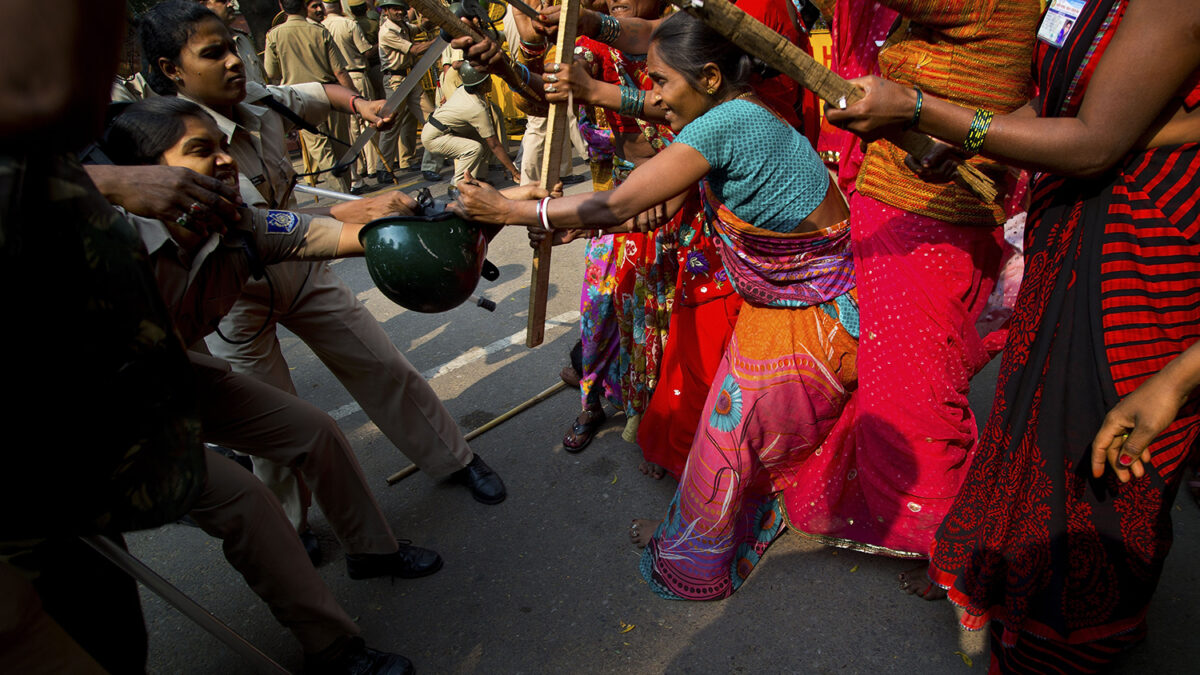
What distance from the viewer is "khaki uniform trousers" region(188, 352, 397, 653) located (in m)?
1.88

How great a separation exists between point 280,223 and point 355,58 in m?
7.62

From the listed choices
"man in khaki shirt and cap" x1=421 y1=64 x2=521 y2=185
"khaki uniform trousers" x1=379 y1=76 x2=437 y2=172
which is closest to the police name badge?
"man in khaki shirt and cap" x1=421 y1=64 x2=521 y2=185

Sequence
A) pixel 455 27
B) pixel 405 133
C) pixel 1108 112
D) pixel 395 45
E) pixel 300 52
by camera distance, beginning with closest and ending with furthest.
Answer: pixel 1108 112
pixel 455 27
pixel 300 52
pixel 395 45
pixel 405 133

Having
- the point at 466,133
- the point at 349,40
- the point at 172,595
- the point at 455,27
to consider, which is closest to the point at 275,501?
the point at 172,595

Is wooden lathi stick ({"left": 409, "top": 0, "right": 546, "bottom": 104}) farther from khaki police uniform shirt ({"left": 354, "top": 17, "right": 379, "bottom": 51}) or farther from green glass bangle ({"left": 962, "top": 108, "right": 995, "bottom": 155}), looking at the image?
khaki police uniform shirt ({"left": 354, "top": 17, "right": 379, "bottom": 51})

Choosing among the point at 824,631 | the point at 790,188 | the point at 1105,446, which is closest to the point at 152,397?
the point at 790,188

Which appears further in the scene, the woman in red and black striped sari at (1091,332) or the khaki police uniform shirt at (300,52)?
the khaki police uniform shirt at (300,52)

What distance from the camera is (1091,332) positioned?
Result: 151cm

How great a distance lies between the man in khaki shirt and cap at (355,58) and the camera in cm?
842

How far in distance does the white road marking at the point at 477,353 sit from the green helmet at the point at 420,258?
2223mm

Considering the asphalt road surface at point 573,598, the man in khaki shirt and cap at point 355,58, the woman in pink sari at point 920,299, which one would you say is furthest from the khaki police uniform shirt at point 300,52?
the woman in pink sari at point 920,299

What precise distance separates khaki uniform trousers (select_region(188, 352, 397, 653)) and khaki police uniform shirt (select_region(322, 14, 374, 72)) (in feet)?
24.3

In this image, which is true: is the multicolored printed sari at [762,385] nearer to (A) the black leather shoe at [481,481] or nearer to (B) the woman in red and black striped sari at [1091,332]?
(B) the woman in red and black striped sari at [1091,332]

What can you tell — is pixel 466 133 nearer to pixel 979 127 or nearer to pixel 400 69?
pixel 400 69
